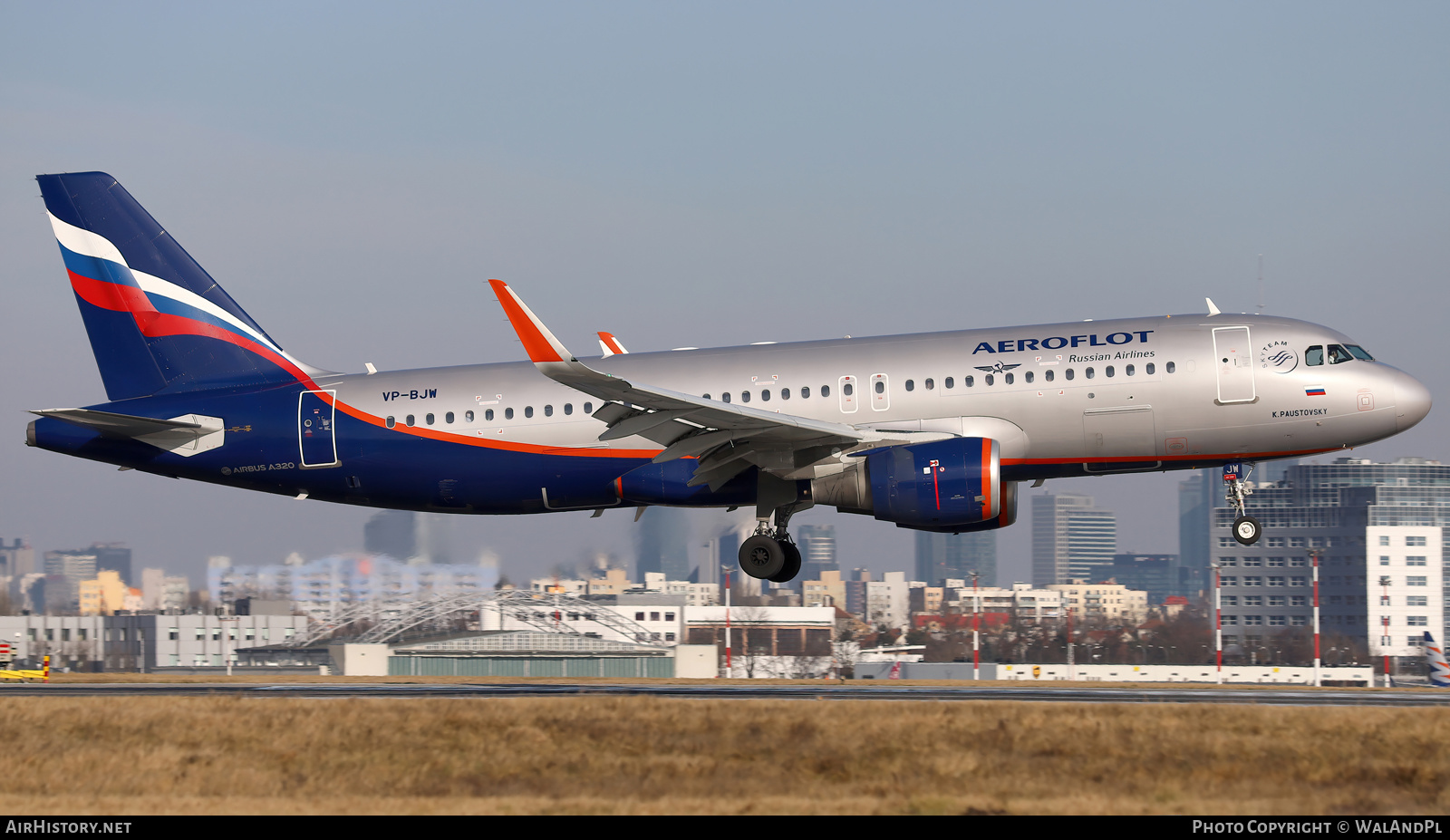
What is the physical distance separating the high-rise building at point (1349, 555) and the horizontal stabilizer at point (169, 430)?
102841 millimetres

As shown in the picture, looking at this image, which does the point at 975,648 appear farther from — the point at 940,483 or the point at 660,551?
the point at 660,551

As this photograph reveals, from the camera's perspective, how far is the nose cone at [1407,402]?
91.9 ft

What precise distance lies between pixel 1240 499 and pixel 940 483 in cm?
651

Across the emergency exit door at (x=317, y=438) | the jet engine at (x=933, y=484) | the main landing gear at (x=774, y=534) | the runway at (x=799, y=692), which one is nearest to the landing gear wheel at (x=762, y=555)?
the main landing gear at (x=774, y=534)

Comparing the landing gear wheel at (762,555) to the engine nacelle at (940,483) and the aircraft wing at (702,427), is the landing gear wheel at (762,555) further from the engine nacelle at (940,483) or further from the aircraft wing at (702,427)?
the engine nacelle at (940,483)

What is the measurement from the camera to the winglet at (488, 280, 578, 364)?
25406 mm

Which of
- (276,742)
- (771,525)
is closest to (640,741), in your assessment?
(276,742)

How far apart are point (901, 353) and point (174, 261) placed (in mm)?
17838

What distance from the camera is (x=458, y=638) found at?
66.8 m

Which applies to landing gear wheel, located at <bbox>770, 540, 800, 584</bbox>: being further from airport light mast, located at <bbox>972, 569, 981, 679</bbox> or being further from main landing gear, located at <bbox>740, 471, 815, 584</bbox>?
airport light mast, located at <bbox>972, 569, 981, 679</bbox>

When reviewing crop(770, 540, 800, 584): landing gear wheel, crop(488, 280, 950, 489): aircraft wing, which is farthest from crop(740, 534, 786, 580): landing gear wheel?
crop(488, 280, 950, 489): aircraft wing

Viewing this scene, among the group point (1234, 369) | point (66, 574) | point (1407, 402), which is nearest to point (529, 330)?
point (1234, 369)

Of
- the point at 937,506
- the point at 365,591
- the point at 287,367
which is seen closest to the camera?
the point at 937,506
